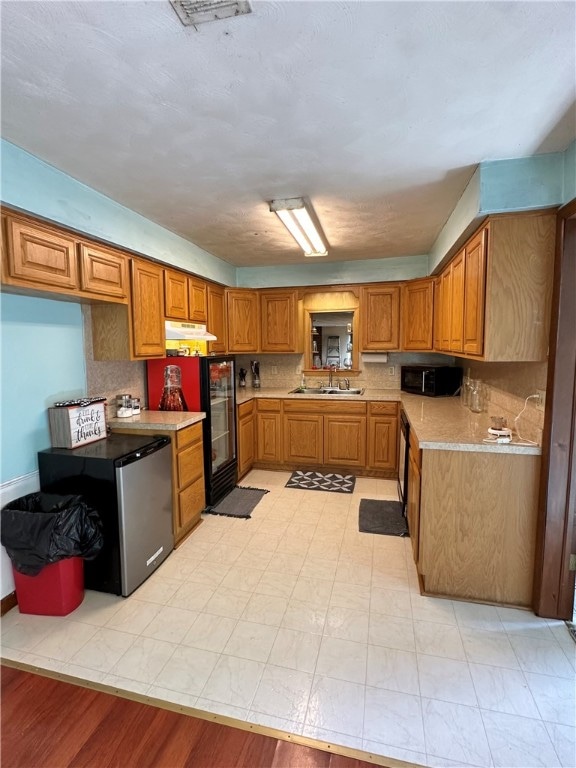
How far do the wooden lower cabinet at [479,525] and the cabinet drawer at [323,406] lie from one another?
1817 millimetres

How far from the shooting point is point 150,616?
2.04m

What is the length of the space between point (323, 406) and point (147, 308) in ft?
7.02

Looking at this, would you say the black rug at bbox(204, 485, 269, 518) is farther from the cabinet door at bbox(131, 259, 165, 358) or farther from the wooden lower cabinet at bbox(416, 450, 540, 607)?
the wooden lower cabinet at bbox(416, 450, 540, 607)

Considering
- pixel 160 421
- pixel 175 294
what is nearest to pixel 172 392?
pixel 160 421

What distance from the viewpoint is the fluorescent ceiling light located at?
2451mm

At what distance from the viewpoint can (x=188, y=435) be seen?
9.51 ft

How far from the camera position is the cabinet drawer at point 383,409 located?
3.90 meters

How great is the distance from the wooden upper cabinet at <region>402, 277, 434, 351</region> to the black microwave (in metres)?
0.24

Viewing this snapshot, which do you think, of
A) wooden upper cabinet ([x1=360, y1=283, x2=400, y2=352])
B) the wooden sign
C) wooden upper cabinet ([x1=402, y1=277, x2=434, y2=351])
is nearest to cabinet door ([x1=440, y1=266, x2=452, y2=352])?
wooden upper cabinet ([x1=402, y1=277, x2=434, y2=351])

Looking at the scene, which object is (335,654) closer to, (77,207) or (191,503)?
(191,503)

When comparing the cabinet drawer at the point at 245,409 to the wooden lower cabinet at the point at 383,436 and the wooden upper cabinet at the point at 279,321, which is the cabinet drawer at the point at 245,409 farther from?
the wooden lower cabinet at the point at 383,436

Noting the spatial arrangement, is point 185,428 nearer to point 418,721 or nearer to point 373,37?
point 418,721

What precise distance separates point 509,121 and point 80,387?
301 centimetres

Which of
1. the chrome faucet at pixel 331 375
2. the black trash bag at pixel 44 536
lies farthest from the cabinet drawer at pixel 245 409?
the black trash bag at pixel 44 536
